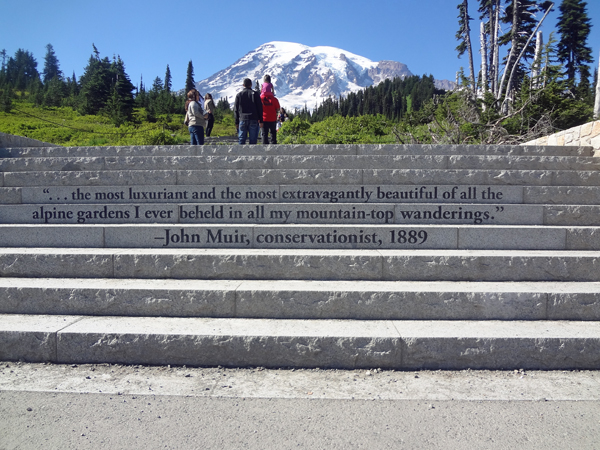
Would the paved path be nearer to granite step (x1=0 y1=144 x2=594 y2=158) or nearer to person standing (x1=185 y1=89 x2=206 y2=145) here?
granite step (x1=0 y1=144 x2=594 y2=158)

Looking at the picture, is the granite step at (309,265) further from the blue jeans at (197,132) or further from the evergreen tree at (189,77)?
the evergreen tree at (189,77)

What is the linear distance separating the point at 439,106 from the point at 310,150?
33.8 feet

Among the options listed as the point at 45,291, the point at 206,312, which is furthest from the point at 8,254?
the point at 206,312

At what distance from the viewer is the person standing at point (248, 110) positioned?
867cm

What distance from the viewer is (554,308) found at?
3.88 metres

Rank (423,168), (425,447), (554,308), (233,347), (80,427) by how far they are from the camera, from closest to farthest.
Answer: (425,447) < (80,427) < (233,347) < (554,308) < (423,168)

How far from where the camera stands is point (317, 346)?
11.4ft

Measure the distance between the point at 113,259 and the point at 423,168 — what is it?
4.63 m

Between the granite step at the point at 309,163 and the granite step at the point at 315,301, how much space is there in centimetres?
278

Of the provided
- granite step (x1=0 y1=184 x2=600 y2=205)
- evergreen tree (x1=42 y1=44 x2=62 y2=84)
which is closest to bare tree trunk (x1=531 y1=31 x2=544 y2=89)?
granite step (x1=0 y1=184 x2=600 y2=205)

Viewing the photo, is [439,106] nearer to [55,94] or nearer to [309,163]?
[309,163]

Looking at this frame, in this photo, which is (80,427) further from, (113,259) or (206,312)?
(113,259)

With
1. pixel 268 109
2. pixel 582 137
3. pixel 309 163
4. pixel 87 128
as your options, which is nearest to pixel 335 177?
pixel 309 163

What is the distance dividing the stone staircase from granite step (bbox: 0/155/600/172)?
0.02m
